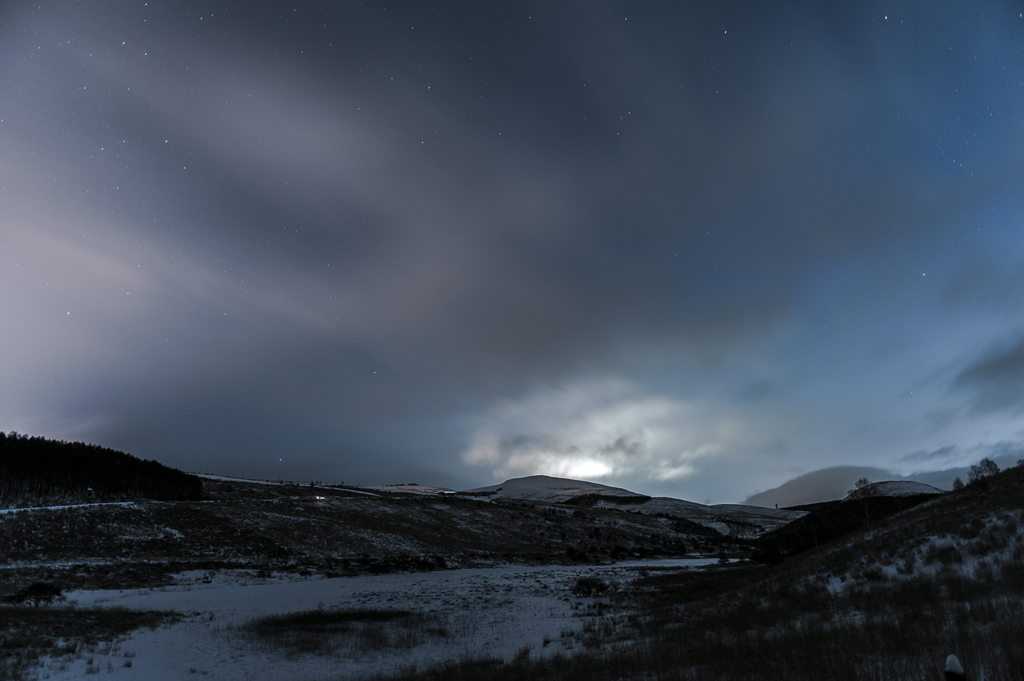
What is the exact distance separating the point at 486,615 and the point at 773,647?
18.8 metres

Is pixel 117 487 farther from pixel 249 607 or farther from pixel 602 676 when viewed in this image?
pixel 602 676

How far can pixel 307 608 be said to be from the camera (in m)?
28.5

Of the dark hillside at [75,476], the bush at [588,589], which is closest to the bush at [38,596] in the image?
the bush at [588,589]

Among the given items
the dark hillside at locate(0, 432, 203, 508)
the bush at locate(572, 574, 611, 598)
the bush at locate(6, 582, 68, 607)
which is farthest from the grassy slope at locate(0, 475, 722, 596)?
the bush at locate(572, 574, 611, 598)

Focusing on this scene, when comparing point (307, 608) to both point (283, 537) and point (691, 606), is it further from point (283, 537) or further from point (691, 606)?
point (283, 537)

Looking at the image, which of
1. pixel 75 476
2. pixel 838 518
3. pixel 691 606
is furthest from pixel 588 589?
pixel 75 476

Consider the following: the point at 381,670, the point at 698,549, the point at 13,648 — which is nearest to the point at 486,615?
the point at 381,670

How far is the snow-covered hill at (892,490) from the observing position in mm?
65000

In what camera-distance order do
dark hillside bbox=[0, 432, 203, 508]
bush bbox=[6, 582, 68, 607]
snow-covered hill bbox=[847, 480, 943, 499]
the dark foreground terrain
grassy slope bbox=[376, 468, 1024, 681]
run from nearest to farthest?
grassy slope bbox=[376, 468, 1024, 681] → the dark foreground terrain → bush bbox=[6, 582, 68, 607] → dark hillside bbox=[0, 432, 203, 508] → snow-covered hill bbox=[847, 480, 943, 499]

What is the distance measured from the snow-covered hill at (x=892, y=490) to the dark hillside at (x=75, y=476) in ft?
302

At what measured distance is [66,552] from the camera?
3925 cm

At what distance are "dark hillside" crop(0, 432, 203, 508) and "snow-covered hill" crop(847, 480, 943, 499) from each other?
92176mm

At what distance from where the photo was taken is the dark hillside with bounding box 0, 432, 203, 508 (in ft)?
186

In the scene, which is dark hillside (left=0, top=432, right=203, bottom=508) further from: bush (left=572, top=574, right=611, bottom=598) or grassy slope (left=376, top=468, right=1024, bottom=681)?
grassy slope (left=376, top=468, right=1024, bottom=681)
